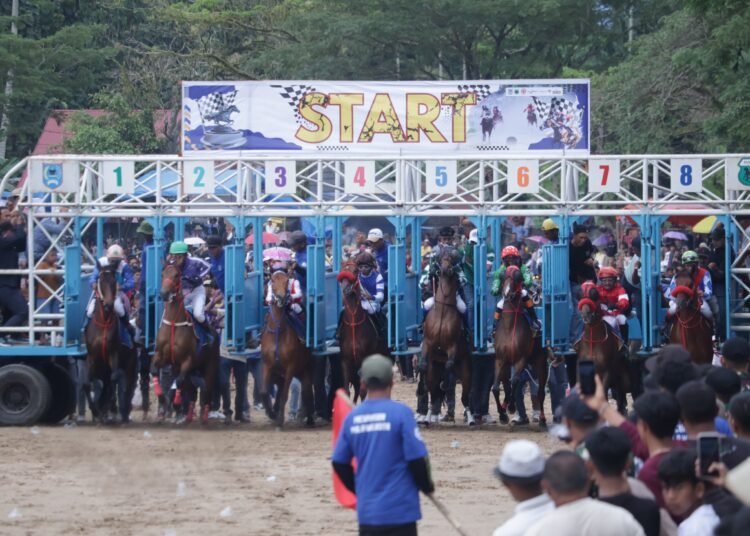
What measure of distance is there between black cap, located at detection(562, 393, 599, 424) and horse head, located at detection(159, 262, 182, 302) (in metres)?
9.24

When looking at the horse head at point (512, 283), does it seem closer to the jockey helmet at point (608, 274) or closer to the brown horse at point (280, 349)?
the jockey helmet at point (608, 274)

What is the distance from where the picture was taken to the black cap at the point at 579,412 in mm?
6230

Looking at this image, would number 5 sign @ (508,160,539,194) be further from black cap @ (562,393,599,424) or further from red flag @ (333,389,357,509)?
black cap @ (562,393,599,424)

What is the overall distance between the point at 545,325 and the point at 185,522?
6120 mm

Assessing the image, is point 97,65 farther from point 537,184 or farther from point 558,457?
point 558,457

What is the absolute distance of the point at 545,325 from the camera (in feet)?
51.1

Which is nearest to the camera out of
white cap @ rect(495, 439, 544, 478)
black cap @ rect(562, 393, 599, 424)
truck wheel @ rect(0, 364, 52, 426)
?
white cap @ rect(495, 439, 544, 478)

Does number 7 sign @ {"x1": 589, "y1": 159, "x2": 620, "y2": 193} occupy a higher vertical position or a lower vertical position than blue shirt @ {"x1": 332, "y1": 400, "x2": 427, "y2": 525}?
higher

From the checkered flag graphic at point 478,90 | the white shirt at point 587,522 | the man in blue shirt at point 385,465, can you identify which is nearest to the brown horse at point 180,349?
the checkered flag graphic at point 478,90

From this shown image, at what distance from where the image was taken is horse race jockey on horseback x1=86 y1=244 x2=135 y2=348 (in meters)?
15.3

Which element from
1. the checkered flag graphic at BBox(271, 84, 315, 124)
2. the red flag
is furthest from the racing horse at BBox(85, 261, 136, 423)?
the red flag

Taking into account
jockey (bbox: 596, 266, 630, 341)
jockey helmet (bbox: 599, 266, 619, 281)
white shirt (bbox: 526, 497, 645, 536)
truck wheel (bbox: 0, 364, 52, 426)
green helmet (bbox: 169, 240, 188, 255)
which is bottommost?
truck wheel (bbox: 0, 364, 52, 426)

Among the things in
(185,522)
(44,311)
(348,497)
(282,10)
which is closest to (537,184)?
(44,311)

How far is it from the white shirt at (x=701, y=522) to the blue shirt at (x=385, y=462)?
162 centimetres
